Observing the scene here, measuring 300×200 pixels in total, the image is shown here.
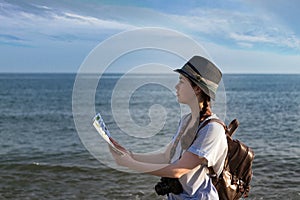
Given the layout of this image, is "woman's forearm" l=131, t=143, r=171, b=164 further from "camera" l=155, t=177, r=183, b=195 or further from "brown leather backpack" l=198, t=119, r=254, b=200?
"brown leather backpack" l=198, t=119, r=254, b=200

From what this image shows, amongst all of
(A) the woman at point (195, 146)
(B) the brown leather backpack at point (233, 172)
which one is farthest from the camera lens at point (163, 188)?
(B) the brown leather backpack at point (233, 172)

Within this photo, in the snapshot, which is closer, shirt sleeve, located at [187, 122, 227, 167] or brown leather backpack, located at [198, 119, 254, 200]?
shirt sleeve, located at [187, 122, 227, 167]

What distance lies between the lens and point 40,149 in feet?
57.2

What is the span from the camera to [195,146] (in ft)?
10.00

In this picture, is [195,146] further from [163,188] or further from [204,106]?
[163,188]

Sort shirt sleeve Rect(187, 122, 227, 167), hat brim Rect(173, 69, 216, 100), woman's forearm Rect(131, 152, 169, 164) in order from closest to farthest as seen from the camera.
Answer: shirt sleeve Rect(187, 122, 227, 167) → hat brim Rect(173, 69, 216, 100) → woman's forearm Rect(131, 152, 169, 164)

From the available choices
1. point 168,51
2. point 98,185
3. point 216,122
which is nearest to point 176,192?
point 216,122

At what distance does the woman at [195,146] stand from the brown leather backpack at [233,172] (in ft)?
0.32

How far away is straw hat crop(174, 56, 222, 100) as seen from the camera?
3277 mm

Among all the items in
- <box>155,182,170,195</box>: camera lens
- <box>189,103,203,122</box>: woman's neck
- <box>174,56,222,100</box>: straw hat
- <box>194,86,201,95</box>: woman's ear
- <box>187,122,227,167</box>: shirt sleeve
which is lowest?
<box>155,182,170,195</box>: camera lens

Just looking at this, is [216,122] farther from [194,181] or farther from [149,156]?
[149,156]

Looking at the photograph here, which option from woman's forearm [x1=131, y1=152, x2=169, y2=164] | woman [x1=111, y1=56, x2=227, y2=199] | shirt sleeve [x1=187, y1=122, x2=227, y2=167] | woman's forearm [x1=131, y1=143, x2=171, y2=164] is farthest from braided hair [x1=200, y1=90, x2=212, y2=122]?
woman's forearm [x1=131, y1=152, x2=169, y2=164]

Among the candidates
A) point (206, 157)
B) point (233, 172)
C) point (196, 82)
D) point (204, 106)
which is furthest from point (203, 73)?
point (233, 172)

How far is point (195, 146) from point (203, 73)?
0.64 m
